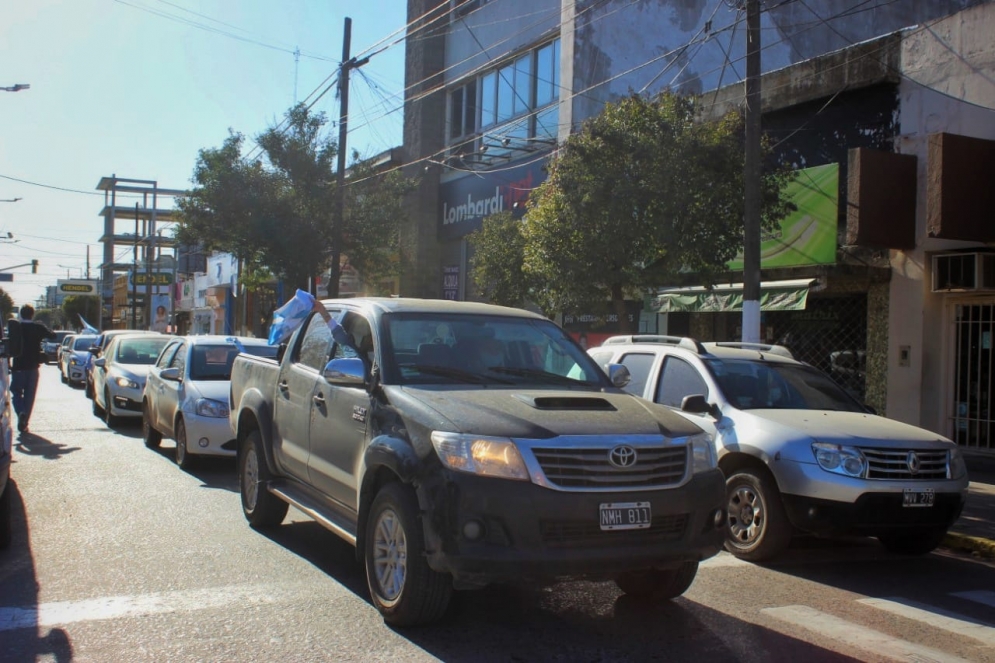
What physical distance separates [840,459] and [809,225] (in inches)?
347

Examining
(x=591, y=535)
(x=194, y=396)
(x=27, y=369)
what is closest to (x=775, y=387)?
(x=591, y=535)

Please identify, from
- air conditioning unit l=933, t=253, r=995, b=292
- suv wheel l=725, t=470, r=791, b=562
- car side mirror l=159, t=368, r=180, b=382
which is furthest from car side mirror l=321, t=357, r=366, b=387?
air conditioning unit l=933, t=253, r=995, b=292

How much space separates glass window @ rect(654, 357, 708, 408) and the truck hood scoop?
2908mm

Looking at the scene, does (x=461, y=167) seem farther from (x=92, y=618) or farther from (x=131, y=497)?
(x=92, y=618)

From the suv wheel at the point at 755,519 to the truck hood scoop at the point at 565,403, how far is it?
208cm

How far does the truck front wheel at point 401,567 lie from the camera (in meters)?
4.85

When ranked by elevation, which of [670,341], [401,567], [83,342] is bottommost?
[401,567]

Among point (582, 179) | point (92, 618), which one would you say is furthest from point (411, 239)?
point (92, 618)

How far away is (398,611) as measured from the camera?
500cm

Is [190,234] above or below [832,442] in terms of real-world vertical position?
above

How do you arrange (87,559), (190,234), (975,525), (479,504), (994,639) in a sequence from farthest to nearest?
(190,234) → (975,525) → (87,559) → (994,639) → (479,504)

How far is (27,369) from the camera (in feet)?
43.3

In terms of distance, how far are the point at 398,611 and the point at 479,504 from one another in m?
0.90

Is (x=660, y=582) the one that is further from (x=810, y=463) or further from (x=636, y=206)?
(x=636, y=206)
